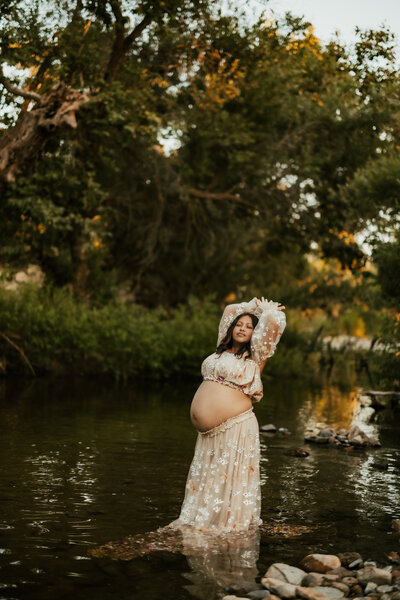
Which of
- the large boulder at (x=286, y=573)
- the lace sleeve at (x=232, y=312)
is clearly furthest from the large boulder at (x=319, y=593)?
the lace sleeve at (x=232, y=312)

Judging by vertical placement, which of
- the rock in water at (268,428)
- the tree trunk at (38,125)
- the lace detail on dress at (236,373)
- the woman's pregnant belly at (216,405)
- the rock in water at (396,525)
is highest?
the tree trunk at (38,125)

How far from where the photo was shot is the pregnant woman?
7055mm

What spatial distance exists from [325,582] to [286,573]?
0.99 ft

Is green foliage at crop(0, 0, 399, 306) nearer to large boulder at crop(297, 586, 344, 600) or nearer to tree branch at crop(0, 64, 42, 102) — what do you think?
tree branch at crop(0, 64, 42, 102)

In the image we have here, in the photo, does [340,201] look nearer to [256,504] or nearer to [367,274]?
[367,274]

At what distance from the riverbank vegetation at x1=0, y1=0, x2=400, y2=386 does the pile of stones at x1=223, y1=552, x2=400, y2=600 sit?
434 inches

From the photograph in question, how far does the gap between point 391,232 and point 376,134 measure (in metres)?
7.42

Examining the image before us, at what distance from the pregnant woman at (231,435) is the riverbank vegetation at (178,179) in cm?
936

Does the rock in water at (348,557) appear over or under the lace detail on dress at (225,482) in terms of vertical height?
under

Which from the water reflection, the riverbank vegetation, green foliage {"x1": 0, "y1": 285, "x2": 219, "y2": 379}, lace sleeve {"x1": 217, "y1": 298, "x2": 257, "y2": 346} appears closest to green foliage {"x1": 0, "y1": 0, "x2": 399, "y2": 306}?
the riverbank vegetation

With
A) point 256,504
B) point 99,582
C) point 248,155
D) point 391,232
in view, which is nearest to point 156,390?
point 391,232

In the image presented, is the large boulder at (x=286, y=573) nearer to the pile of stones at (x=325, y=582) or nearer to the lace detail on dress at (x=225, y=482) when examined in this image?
the pile of stones at (x=325, y=582)

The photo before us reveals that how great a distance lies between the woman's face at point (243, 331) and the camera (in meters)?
7.22

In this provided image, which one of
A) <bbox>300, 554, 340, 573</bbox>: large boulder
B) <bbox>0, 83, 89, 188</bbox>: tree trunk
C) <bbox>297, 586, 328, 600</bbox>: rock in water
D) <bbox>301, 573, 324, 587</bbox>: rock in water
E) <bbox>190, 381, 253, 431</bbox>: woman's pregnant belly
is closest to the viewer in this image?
<bbox>297, 586, 328, 600</bbox>: rock in water
